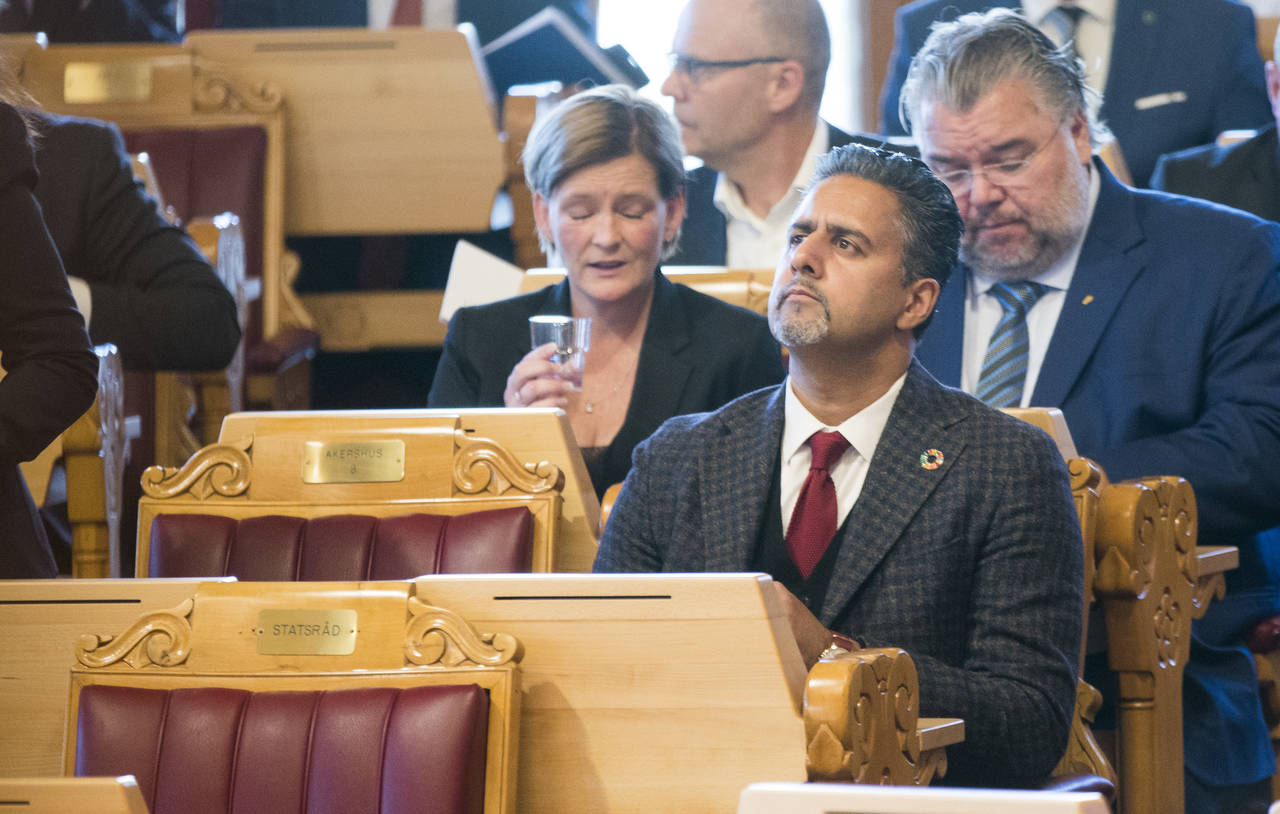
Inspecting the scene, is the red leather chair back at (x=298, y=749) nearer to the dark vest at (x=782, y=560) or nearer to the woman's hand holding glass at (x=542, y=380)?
the dark vest at (x=782, y=560)

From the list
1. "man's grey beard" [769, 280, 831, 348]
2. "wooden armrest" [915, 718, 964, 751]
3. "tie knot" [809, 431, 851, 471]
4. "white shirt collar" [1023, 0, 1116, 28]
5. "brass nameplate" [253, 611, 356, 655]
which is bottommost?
"wooden armrest" [915, 718, 964, 751]

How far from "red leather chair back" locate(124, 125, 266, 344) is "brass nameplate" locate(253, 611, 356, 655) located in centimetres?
246

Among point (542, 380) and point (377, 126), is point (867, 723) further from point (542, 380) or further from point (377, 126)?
point (377, 126)

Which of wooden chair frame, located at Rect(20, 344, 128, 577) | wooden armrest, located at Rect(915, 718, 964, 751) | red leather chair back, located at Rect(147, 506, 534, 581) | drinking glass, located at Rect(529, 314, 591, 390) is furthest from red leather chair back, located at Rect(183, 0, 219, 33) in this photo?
wooden armrest, located at Rect(915, 718, 964, 751)

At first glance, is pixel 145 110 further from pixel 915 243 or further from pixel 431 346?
pixel 915 243

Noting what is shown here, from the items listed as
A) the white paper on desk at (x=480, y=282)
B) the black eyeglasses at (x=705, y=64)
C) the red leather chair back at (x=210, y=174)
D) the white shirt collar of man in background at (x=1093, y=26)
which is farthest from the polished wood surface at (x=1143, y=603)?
the red leather chair back at (x=210, y=174)

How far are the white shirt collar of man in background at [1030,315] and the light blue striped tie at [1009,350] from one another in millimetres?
10

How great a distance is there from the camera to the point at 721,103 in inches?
144

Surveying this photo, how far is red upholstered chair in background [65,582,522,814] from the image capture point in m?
1.66

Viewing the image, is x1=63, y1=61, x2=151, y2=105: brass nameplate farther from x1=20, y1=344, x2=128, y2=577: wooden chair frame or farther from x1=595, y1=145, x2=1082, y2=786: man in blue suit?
x1=595, y1=145, x2=1082, y2=786: man in blue suit

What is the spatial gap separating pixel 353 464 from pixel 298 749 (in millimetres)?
662

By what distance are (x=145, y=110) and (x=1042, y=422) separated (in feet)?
8.90

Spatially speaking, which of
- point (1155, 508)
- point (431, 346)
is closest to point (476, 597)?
point (1155, 508)

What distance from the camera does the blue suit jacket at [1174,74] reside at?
3.87m
